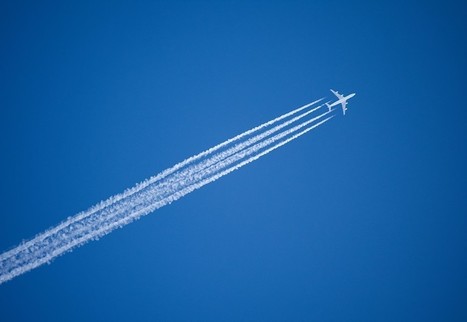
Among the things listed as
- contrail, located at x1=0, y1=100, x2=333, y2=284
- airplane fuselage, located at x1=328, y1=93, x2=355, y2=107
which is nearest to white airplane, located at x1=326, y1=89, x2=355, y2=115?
airplane fuselage, located at x1=328, y1=93, x2=355, y2=107

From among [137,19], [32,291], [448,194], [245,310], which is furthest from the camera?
[448,194]

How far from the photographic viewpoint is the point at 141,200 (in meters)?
4.15

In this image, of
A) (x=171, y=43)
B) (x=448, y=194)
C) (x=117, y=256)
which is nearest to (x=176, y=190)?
(x=117, y=256)

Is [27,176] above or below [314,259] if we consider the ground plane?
A: above

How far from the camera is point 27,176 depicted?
4.02 metres

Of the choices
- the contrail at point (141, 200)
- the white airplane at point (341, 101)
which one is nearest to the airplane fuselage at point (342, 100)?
the white airplane at point (341, 101)

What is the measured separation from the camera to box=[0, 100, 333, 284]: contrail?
3936 millimetres

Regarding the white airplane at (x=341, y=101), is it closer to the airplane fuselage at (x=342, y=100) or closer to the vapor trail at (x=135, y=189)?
the airplane fuselage at (x=342, y=100)

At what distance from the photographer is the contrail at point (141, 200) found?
12.9 ft

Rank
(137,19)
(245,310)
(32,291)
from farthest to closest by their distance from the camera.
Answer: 1. (245,310)
2. (137,19)
3. (32,291)

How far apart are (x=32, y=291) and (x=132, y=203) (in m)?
1.61

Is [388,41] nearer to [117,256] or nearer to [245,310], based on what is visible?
[245,310]

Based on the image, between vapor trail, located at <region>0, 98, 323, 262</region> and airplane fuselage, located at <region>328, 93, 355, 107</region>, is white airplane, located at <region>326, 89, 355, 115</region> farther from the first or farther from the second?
vapor trail, located at <region>0, 98, 323, 262</region>

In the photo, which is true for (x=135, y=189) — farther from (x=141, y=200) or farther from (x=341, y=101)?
(x=341, y=101)
